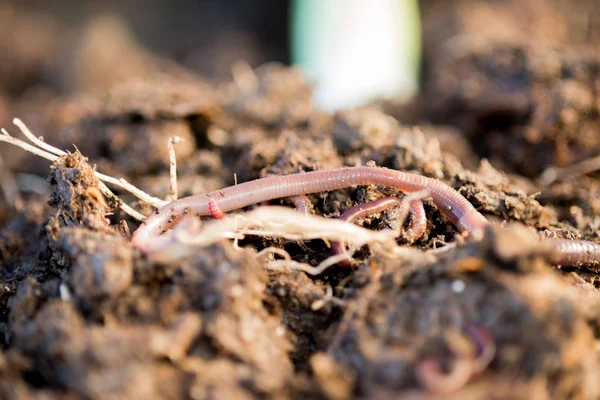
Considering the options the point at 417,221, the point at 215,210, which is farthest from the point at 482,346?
the point at 215,210

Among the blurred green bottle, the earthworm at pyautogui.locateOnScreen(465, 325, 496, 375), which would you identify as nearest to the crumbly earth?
the earthworm at pyautogui.locateOnScreen(465, 325, 496, 375)

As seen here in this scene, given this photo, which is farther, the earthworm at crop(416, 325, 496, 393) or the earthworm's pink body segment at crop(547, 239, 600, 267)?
the earthworm's pink body segment at crop(547, 239, 600, 267)

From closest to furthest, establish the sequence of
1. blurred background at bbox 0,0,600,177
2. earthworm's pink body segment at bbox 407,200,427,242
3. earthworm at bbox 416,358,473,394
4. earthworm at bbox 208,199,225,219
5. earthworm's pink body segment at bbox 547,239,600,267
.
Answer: earthworm at bbox 416,358,473,394 → earthworm's pink body segment at bbox 547,239,600,267 → earthworm's pink body segment at bbox 407,200,427,242 → earthworm at bbox 208,199,225,219 → blurred background at bbox 0,0,600,177

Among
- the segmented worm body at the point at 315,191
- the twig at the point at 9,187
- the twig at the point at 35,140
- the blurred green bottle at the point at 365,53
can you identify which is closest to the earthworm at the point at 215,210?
the segmented worm body at the point at 315,191

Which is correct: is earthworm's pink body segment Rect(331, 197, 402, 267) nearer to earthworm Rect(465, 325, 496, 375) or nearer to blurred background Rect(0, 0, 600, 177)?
earthworm Rect(465, 325, 496, 375)

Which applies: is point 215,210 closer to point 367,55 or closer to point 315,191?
point 315,191

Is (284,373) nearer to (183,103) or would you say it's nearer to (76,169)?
(76,169)

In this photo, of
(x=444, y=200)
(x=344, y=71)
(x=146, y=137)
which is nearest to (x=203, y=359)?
(x=444, y=200)

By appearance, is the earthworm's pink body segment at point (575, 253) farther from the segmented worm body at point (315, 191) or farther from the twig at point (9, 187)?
the twig at point (9, 187)
